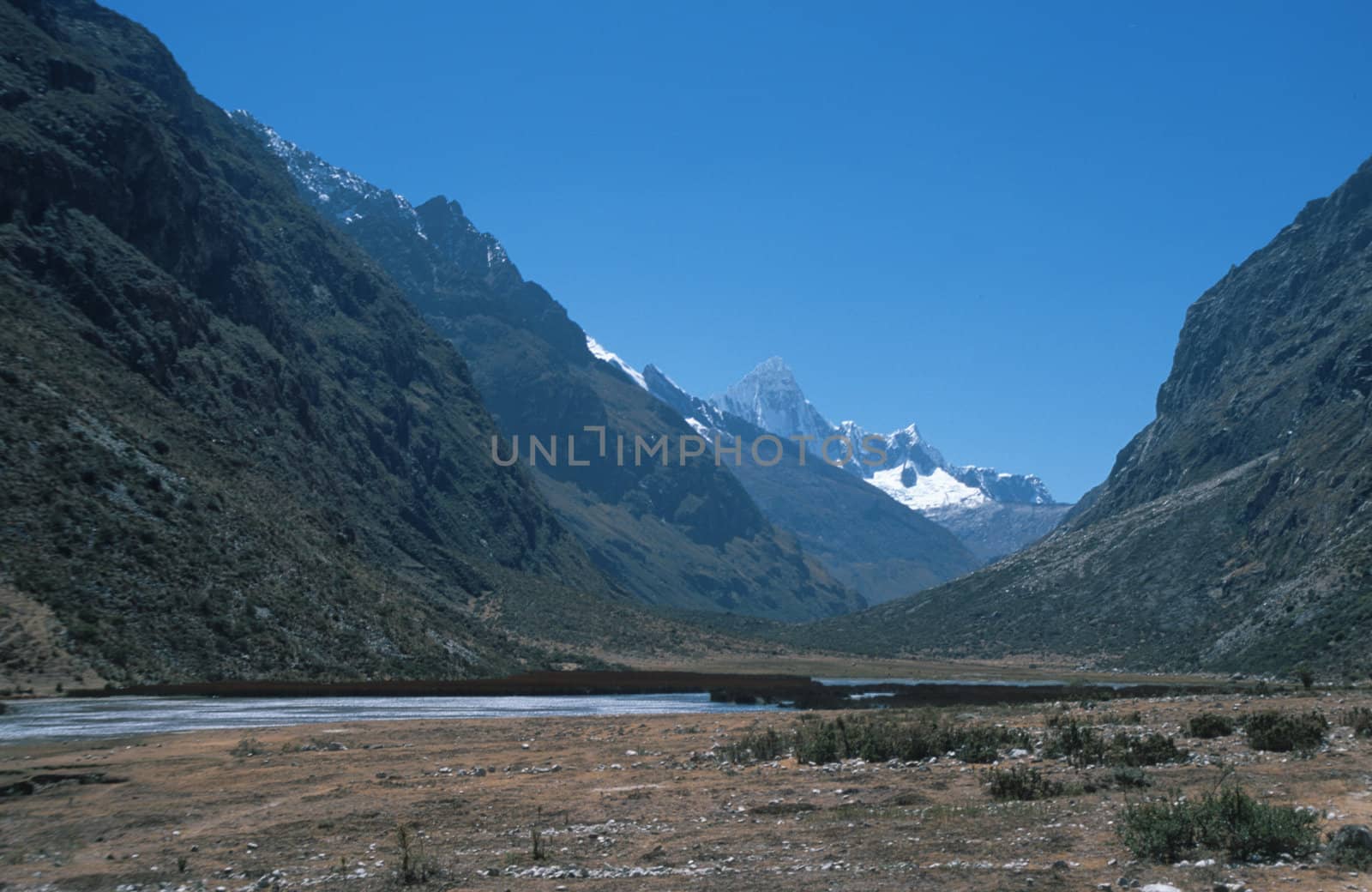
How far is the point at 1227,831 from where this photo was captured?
18656 mm

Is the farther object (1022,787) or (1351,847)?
(1022,787)

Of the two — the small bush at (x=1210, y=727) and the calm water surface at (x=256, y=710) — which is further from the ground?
the small bush at (x=1210, y=727)

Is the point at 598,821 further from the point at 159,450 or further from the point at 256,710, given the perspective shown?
the point at 159,450

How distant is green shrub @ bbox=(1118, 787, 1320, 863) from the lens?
18.1 meters

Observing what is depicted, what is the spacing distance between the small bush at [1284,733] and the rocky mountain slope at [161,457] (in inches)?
2647

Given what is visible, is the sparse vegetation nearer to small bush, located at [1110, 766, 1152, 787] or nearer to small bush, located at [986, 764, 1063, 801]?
small bush, located at [986, 764, 1063, 801]

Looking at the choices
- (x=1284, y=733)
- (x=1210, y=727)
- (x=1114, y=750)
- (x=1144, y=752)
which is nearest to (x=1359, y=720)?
(x=1210, y=727)

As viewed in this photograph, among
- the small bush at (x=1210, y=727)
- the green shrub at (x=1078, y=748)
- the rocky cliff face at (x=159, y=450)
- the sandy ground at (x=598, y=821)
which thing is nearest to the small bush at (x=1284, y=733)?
the sandy ground at (x=598, y=821)

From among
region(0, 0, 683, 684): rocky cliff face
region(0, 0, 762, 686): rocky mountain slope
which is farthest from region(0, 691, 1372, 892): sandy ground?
region(0, 0, 683, 684): rocky cliff face

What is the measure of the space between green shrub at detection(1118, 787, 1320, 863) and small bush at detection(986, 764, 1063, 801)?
197 inches

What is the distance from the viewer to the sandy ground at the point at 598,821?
64.3 feet

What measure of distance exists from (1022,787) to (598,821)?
31.9 feet

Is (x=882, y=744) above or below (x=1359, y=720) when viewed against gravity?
below

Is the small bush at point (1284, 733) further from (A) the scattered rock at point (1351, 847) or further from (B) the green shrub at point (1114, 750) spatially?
(A) the scattered rock at point (1351, 847)
